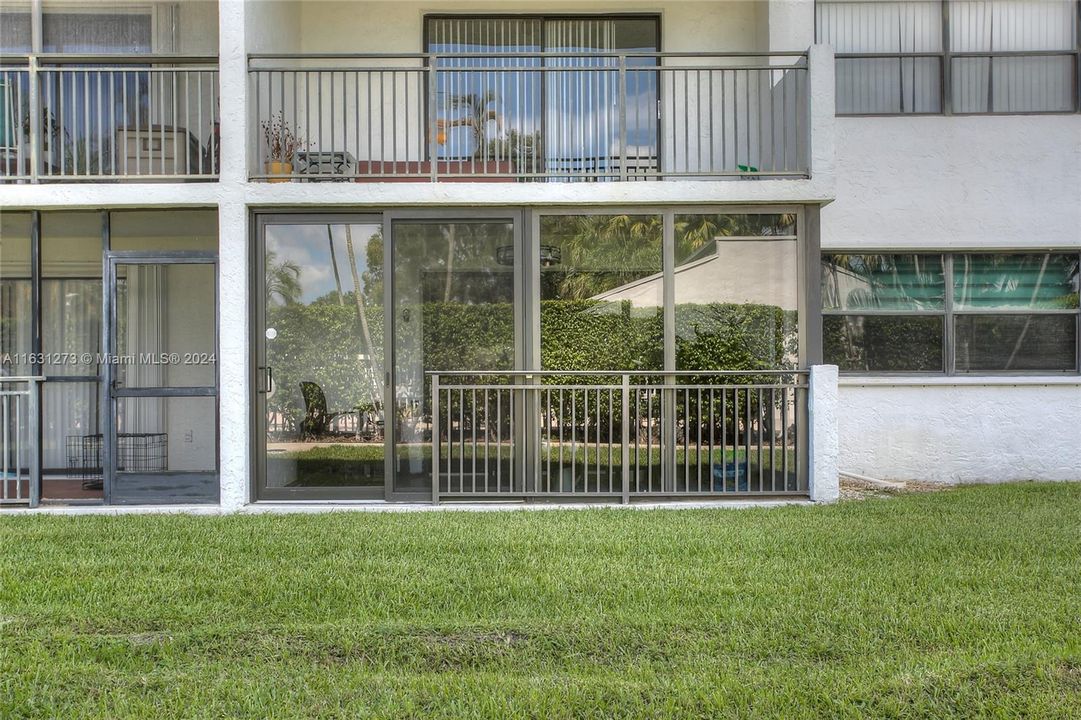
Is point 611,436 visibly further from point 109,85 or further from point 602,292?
point 109,85

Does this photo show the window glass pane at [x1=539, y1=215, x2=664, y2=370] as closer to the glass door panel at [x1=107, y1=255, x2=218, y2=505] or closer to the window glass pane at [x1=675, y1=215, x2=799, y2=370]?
the window glass pane at [x1=675, y1=215, x2=799, y2=370]

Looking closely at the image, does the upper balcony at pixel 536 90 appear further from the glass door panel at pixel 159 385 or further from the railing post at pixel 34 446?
the railing post at pixel 34 446

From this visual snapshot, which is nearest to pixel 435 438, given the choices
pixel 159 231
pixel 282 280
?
pixel 282 280

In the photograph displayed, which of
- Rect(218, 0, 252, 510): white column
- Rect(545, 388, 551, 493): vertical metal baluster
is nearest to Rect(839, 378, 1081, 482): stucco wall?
Rect(545, 388, 551, 493): vertical metal baluster

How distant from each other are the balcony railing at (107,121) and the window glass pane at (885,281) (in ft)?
21.6

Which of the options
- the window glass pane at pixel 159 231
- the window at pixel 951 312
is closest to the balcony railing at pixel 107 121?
the window glass pane at pixel 159 231

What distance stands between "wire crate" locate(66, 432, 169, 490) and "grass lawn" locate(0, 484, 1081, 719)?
1.74 metres

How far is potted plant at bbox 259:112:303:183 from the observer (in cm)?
786

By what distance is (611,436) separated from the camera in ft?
24.5

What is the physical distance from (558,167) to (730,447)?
350 centimetres

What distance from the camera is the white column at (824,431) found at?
24.2ft

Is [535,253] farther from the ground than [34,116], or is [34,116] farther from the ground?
[34,116]

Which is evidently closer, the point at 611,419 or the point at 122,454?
the point at 611,419

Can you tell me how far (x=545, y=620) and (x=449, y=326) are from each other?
157 inches
